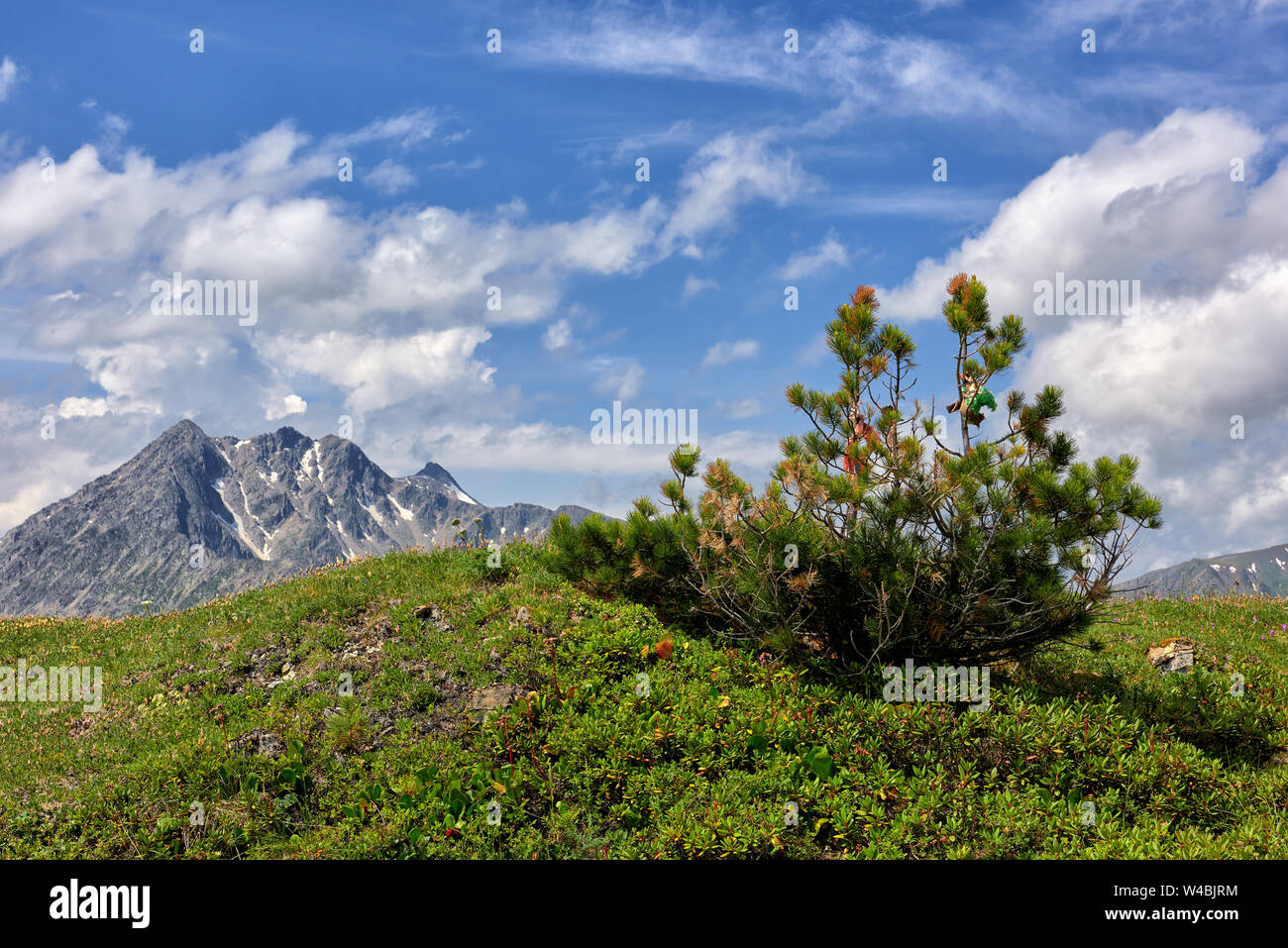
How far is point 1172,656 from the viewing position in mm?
12164

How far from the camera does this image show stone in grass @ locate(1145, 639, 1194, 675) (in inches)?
470

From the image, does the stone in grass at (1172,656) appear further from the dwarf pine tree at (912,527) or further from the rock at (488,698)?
the rock at (488,698)

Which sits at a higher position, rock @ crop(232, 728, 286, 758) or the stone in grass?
the stone in grass

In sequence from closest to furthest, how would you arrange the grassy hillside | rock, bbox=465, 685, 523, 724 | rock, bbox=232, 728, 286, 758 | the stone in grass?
the grassy hillside, rock, bbox=232, 728, 286, 758, rock, bbox=465, 685, 523, 724, the stone in grass

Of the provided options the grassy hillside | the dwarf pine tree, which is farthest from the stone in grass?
the dwarf pine tree

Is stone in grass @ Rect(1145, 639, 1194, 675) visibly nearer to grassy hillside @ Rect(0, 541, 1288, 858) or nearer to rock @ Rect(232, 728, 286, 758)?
grassy hillside @ Rect(0, 541, 1288, 858)

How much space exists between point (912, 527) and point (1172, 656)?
19.3 feet

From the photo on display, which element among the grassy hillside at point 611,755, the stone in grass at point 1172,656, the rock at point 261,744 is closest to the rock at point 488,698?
the grassy hillside at point 611,755

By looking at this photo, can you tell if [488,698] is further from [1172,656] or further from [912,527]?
[1172,656]

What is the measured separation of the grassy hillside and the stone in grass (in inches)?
12.6

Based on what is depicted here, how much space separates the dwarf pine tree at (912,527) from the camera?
30.5ft

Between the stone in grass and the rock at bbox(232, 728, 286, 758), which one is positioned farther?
the stone in grass

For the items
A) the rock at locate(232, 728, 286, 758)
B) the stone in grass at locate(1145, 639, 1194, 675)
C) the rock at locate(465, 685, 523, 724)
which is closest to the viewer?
the rock at locate(232, 728, 286, 758)

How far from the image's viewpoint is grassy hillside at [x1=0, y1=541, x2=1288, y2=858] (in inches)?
290
